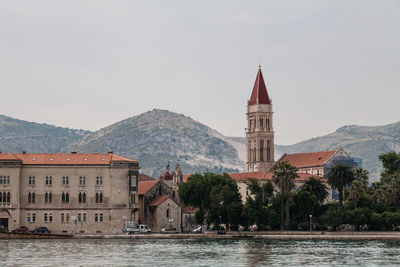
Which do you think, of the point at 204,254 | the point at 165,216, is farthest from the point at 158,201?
the point at 204,254

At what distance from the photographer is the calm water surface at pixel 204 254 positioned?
306 ft

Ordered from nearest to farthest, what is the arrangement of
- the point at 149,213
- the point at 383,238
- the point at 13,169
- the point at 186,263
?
the point at 186,263 → the point at 383,238 → the point at 13,169 → the point at 149,213

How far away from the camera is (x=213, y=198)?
163m

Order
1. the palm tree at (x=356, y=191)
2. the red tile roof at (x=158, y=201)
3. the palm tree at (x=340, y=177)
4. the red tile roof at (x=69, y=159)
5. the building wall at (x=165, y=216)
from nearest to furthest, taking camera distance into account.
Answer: the palm tree at (x=356, y=191), the palm tree at (x=340, y=177), the red tile roof at (x=69, y=159), the building wall at (x=165, y=216), the red tile roof at (x=158, y=201)

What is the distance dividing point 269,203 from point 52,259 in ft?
240

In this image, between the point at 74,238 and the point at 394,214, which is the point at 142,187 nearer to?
the point at 74,238

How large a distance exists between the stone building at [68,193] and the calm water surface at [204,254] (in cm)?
2714

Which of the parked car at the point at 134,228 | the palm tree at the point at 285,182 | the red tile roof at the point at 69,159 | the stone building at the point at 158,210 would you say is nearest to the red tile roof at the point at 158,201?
the stone building at the point at 158,210

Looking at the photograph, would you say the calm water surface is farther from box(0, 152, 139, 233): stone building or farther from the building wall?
the building wall

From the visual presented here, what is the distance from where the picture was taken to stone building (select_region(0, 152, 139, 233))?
15850cm

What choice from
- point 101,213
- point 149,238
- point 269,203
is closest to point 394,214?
point 269,203

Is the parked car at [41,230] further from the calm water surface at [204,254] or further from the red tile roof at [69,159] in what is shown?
the calm water surface at [204,254]

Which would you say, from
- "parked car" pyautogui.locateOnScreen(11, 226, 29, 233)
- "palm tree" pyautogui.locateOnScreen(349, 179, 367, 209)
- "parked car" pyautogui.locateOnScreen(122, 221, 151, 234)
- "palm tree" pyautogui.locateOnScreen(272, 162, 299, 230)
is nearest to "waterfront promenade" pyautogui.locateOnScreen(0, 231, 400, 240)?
"palm tree" pyautogui.locateOnScreen(272, 162, 299, 230)

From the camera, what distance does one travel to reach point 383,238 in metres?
139
